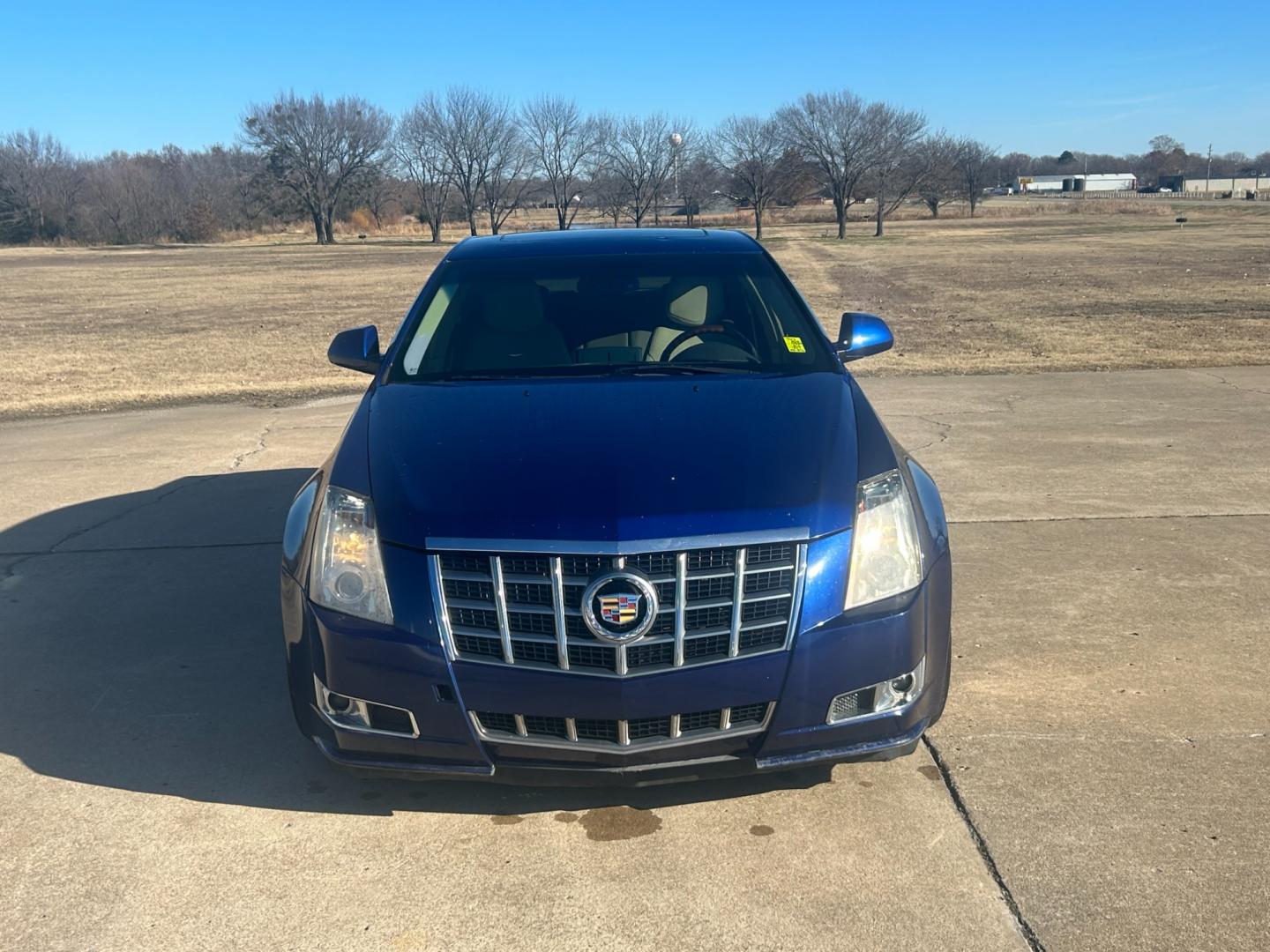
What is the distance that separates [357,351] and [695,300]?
1.44 meters

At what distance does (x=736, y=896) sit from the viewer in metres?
2.83

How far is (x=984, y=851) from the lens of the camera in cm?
300

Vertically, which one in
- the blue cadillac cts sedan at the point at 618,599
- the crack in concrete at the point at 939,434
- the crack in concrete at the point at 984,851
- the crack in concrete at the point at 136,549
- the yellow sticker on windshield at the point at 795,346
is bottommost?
the crack in concrete at the point at 939,434

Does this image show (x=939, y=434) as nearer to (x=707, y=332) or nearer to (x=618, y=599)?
(x=707, y=332)

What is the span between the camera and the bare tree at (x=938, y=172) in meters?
70.0

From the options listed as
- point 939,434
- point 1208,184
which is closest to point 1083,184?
point 1208,184

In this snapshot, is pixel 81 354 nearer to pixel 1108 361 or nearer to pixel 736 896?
pixel 1108 361

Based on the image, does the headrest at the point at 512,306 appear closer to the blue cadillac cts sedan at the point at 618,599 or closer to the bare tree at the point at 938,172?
the blue cadillac cts sedan at the point at 618,599

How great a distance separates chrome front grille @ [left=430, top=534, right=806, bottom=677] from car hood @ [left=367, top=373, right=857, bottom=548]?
0.19 ft

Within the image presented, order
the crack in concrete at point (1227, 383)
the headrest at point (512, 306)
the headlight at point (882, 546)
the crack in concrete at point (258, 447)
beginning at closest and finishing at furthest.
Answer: the headlight at point (882, 546) → the headrest at point (512, 306) → the crack in concrete at point (258, 447) → the crack in concrete at point (1227, 383)

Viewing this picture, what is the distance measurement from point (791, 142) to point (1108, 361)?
5474cm

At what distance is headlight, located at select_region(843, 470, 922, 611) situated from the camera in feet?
9.65

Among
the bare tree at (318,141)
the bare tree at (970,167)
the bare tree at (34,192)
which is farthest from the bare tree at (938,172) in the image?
the bare tree at (34,192)

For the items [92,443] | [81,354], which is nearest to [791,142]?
[81,354]
